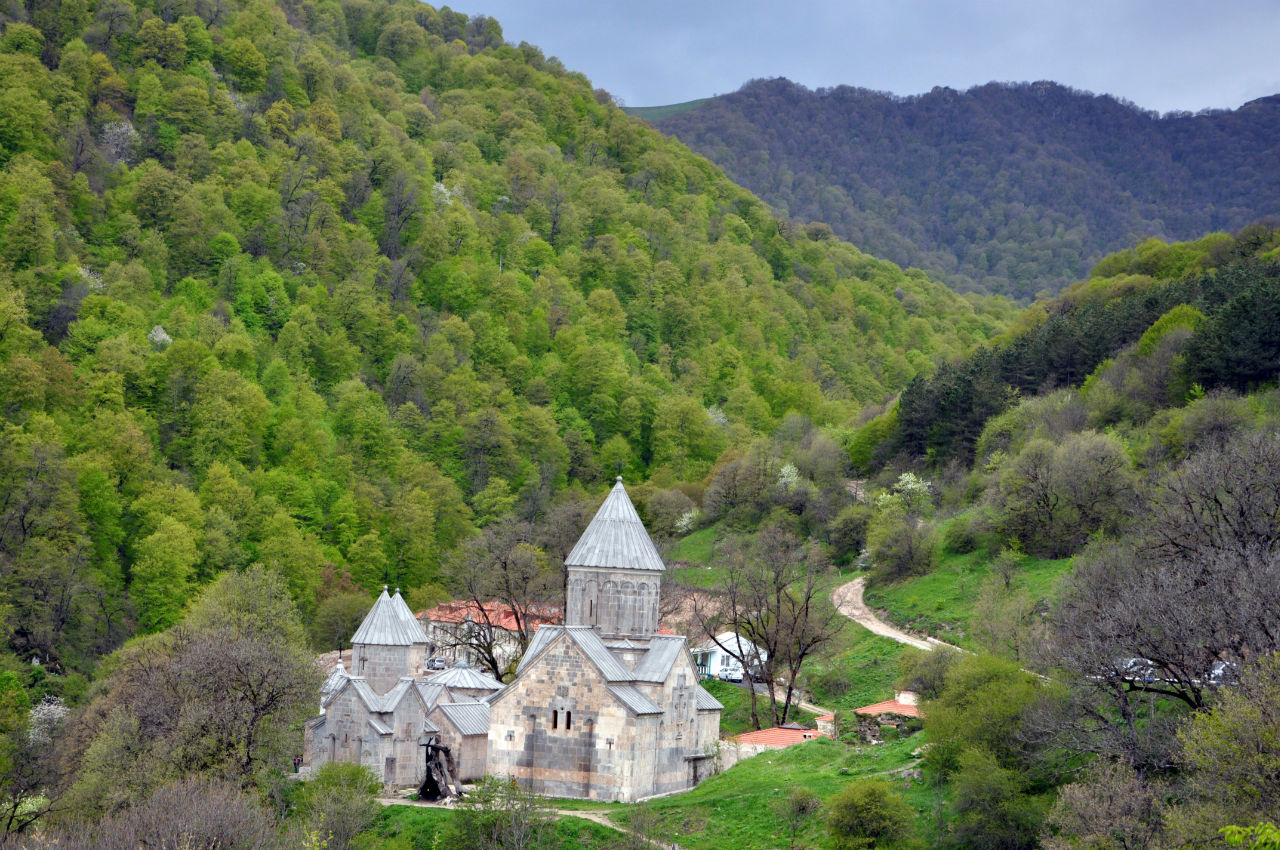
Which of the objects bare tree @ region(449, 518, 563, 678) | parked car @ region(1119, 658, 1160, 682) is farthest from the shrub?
bare tree @ region(449, 518, 563, 678)

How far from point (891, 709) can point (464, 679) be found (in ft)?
43.0

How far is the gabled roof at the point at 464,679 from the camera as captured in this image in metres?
38.7

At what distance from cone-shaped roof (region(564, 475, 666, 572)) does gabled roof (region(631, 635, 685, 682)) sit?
7.33 ft

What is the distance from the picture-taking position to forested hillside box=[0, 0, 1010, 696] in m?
57.7

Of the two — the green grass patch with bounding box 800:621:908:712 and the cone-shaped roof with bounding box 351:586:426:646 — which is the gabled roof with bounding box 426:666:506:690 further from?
the green grass patch with bounding box 800:621:908:712

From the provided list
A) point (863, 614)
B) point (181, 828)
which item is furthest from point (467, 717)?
point (863, 614)

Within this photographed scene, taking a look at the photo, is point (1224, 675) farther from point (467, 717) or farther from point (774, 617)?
point (774, 617)

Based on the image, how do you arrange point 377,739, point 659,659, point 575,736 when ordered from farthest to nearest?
point 377,739, point 659,659, point 575,736

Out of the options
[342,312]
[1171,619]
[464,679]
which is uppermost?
[342,312]

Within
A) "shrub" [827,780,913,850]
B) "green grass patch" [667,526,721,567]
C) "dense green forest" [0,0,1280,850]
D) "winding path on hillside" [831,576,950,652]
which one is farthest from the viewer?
"green grass patch" [667,526,721,567]

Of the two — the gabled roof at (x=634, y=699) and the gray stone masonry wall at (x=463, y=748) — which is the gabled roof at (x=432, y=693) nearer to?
the gray stone masonry wall at (x=463, y=748)

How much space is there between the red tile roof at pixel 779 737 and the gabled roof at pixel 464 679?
802 centimetres

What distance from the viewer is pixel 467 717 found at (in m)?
36.2

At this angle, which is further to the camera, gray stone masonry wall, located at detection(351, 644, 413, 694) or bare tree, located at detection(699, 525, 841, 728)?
bare tree, located at detection(699, 525, 841, 728)
